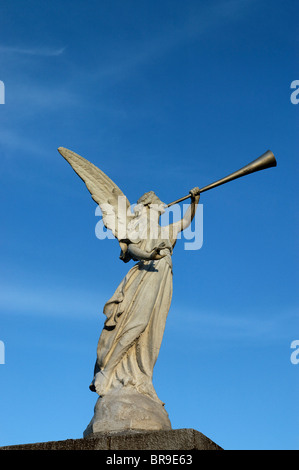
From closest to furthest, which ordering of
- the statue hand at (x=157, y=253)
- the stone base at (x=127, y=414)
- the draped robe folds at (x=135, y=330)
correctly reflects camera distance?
the stone base at (x=127, y=414), the draped robe folds at (x=135, y=330), the statue hand at (x=157, y=253)

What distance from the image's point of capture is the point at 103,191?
11.1m

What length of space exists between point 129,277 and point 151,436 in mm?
3185

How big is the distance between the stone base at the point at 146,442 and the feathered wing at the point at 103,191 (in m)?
3.97

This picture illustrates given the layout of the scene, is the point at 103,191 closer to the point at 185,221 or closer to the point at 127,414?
the point at 185,221

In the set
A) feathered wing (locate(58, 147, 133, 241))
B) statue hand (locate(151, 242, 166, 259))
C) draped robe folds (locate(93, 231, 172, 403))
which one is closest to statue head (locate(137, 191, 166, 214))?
feathered wing (locate(58, 147, 133, 241))

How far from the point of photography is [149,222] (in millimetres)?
11039

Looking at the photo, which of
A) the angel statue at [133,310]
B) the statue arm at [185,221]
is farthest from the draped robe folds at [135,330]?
the statue arm at [185,221]

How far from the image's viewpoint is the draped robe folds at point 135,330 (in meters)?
9.71

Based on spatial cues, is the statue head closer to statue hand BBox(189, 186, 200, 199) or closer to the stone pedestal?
statue hand BBox(189, 186, 200, 199)

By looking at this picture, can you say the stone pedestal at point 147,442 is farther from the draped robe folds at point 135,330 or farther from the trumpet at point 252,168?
the trumpet at point 252,168

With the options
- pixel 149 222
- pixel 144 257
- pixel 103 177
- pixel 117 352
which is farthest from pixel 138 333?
pixel 103 177

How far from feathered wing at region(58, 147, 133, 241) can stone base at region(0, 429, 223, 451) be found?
3.97 metres
